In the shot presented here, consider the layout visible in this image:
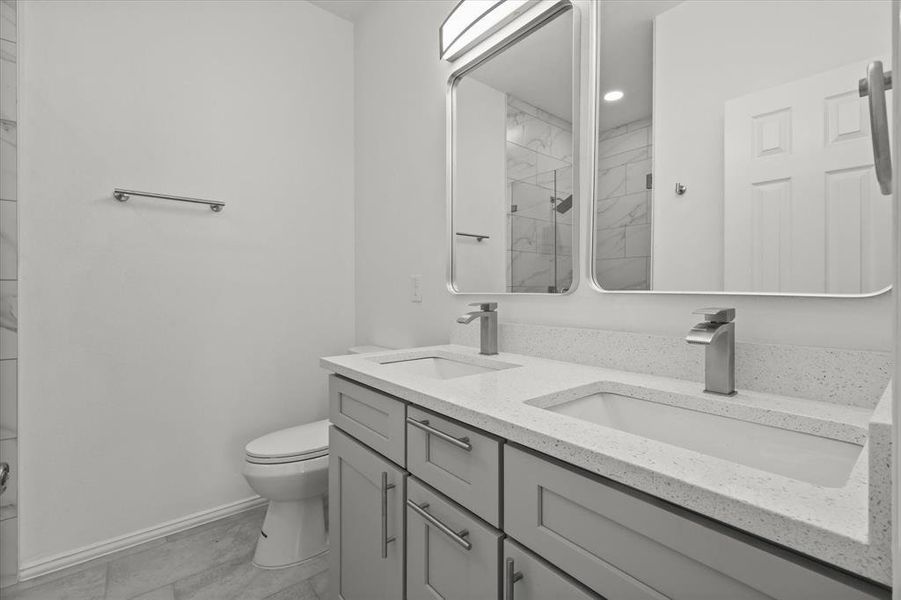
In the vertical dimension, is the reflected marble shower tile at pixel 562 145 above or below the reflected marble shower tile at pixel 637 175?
above

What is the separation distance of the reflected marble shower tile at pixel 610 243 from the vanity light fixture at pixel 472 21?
2.56 ft

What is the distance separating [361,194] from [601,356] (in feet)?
5.39

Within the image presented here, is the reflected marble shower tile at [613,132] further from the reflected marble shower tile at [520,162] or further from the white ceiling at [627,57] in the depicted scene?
the reflected marble shower tile at [520,162]

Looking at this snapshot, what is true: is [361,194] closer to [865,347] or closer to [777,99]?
[777,99]

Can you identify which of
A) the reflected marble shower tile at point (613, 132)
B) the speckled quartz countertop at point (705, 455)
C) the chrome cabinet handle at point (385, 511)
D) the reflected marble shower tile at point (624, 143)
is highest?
the reflected marble shower tile at point (613, 132)

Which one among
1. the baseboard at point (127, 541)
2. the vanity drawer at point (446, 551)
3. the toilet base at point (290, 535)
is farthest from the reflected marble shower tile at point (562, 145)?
the baseboard at point (127, 541)

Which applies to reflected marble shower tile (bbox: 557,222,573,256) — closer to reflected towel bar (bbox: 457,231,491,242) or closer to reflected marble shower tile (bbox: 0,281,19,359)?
reflected towel bar (bbox: 457,231,491,242)

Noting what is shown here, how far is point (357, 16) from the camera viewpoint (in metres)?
2.30

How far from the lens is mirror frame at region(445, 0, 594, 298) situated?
48.8 inches

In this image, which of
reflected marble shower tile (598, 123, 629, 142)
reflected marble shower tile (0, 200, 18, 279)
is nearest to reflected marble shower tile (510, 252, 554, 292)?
reflected marble shower tile (598, 123, 629, 142)

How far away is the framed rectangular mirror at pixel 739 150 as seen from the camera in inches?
31.4

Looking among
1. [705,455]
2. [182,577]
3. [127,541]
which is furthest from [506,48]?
[127,541]

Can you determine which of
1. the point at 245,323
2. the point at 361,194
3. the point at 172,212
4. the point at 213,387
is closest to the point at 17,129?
the point at 172,212

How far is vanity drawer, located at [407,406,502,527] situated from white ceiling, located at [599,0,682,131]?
36.1 inches
